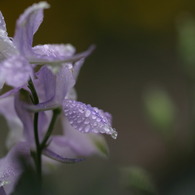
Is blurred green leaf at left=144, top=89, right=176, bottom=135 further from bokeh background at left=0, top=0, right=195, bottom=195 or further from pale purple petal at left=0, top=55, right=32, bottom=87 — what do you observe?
bokeh background at left=0, top=0, right=195, bottom=195

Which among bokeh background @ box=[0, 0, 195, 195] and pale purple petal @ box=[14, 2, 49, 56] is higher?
pale purple petal @ box=[14, 2, 49, 56]

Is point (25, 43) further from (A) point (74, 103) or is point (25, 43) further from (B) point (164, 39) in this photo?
(B) point (164, 39)

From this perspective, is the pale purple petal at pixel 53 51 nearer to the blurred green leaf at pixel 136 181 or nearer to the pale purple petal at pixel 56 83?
the pale purple petal at pixel 56 83

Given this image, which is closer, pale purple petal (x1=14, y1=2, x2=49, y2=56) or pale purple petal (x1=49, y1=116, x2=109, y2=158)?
pale purple petal (x1=14, y1=2, x2=49, y2=56)

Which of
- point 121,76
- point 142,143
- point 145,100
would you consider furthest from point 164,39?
point 145,100

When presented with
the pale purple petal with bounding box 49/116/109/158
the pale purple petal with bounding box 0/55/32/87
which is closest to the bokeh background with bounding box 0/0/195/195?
the pale purple petal with bounding box 49/116/109/158

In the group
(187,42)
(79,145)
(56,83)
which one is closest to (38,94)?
(56,83)
